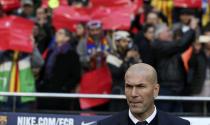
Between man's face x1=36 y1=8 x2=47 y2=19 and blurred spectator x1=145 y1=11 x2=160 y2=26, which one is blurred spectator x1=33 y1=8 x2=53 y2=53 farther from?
blurred spectator x1=145 y1=11 x2=160 y2=26

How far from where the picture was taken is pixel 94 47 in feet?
32.2

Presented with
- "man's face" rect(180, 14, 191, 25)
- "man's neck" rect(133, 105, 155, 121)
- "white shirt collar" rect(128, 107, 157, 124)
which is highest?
"man's neck" rect(133, 105, 155, 121)

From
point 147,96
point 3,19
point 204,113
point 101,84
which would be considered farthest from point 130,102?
point 3,19

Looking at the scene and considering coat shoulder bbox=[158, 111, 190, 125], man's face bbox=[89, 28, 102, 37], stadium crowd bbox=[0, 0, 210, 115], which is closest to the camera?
coat shoulder bbox=[158, 111, 190, 125]

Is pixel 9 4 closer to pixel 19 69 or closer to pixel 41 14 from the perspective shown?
pixel 41 14

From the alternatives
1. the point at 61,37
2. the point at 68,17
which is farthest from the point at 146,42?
the point at 68,17

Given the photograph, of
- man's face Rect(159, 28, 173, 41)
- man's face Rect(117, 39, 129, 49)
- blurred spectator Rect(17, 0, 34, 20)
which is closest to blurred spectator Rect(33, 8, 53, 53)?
blurred spectator Rect(17, 0, 34, 20)

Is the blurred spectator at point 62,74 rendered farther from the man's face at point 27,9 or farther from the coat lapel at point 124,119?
the coat lapel at point 124,119

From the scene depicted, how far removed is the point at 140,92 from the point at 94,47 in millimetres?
5333

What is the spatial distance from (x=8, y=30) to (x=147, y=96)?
5.42 m

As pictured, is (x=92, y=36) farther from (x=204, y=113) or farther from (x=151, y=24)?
(x=204, y=113)

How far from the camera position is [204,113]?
8461 millimetres

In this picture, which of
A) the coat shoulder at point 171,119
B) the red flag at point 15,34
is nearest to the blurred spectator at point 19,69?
the red flag at point 15,34

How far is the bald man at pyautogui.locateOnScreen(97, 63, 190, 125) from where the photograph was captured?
4502 millimetres
